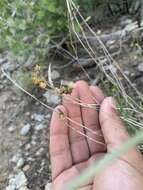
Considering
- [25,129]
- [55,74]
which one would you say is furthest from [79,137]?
[55,74]

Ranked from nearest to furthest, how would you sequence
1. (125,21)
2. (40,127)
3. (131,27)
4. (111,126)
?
1. (111,126)
2. (40,127)
3. (131,27)
4. (125,21)

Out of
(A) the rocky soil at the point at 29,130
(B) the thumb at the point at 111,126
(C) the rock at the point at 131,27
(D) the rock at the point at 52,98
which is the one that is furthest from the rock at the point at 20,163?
(C) the rock at the point at 131,27

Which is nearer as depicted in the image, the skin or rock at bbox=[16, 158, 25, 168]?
the skin

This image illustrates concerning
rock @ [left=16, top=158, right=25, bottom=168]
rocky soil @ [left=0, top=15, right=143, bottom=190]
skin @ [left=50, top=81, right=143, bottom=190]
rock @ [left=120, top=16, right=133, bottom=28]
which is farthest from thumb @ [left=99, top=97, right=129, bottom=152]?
rock @ [left=120, top=16, right=133, bottom=28]

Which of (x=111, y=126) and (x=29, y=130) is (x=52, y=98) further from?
(x=111, y=126)

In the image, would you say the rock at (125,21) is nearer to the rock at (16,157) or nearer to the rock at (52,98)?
the rock at (52,98)

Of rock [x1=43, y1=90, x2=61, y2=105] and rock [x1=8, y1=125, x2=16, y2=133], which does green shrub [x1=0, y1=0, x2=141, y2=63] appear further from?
rock [x1=8, y1=125, x2=16, y2=133]
